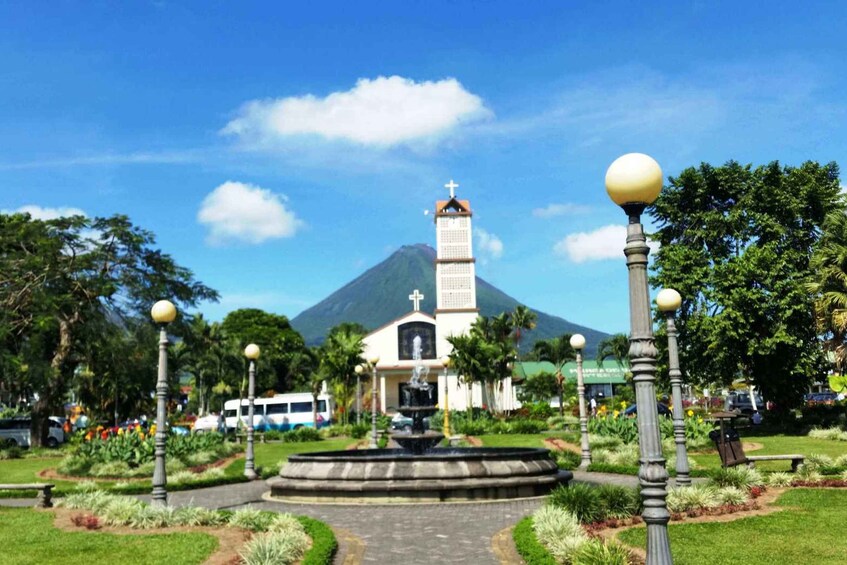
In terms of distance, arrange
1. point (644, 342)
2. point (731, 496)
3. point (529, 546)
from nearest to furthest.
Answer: point (644, 342) < point (529, 546) < point (731, 496)

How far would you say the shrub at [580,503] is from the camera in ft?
32.8

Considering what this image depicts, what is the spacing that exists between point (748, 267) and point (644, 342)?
26.4 m

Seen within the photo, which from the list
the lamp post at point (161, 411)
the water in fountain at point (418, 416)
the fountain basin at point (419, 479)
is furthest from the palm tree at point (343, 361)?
the lamp post at point (161, 411)

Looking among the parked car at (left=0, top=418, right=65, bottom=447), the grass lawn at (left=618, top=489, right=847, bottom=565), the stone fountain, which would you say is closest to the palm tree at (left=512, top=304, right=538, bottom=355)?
the parked car at (left=0, top=418, right=65, bottom=447)

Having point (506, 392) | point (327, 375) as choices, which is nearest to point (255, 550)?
point (327, 375)

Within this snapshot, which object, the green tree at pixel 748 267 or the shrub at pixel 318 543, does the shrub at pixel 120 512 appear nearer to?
the shrub at pixel 318 543

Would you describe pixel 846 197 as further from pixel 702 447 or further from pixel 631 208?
pixel 631 208

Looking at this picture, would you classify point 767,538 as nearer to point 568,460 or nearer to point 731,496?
point 731,496

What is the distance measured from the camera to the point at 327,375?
45906mm

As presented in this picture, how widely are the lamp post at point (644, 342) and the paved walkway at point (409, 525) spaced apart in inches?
121

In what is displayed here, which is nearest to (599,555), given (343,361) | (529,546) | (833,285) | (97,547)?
(529,546)

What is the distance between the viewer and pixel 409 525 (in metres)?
10.4

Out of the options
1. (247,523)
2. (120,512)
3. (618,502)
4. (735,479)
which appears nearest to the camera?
(247,523)

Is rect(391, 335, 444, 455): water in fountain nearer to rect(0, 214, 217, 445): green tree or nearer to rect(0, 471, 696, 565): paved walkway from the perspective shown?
rect(0, 471, 696, 565): paved walkway
